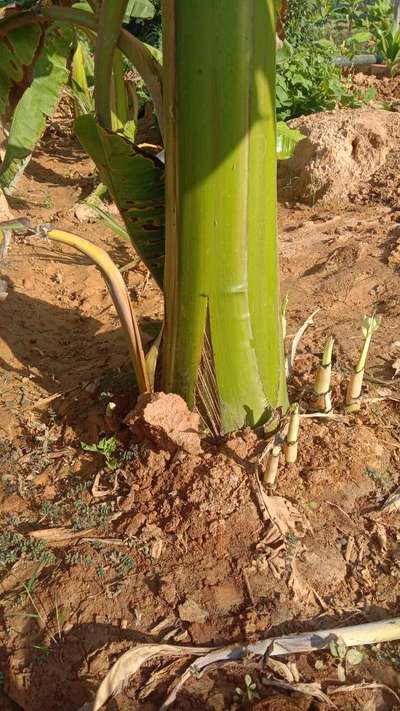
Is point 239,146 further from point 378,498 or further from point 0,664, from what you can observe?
Answer: point 0,664

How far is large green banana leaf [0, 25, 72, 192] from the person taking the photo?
7.50ft

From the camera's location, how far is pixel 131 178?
6.01 feet

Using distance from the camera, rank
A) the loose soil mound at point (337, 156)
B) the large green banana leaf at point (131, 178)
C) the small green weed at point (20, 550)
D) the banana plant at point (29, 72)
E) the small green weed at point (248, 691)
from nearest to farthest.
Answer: the small green weed at point (248, 691) → the large green banana leaf at point (131, 178) → the small green weed at point (20, 550) → the banana plant at point (29, 72) → the loose soil mound at point (337, 156)

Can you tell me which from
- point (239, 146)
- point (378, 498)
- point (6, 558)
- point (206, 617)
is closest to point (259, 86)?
point (239, 146)

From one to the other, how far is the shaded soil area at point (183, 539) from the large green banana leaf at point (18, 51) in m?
1.07

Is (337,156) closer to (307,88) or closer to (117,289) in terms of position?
(307,88)

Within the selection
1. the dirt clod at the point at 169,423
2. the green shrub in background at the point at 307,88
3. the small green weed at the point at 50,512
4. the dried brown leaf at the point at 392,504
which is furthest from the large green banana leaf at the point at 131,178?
the green shrub in background at the point at 307,88

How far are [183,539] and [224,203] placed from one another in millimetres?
936

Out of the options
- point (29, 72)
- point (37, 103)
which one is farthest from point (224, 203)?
point (29, 72)

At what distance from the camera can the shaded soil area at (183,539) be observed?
5.17 feet

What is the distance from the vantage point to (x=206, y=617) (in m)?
1.69

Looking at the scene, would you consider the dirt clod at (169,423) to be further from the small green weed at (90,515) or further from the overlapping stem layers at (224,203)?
the small green weed at (90,515)

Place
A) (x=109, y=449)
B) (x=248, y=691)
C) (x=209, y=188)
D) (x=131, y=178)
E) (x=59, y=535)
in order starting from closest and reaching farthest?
(x=248, y=691)
(x=209, y=188)
(x=131, y=178)
(x=59, y=535)
(x=109, y=449)

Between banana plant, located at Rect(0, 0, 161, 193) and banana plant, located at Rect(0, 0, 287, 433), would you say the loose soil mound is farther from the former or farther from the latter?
banana plant, located at Rect(0, 0, 287, 433)
